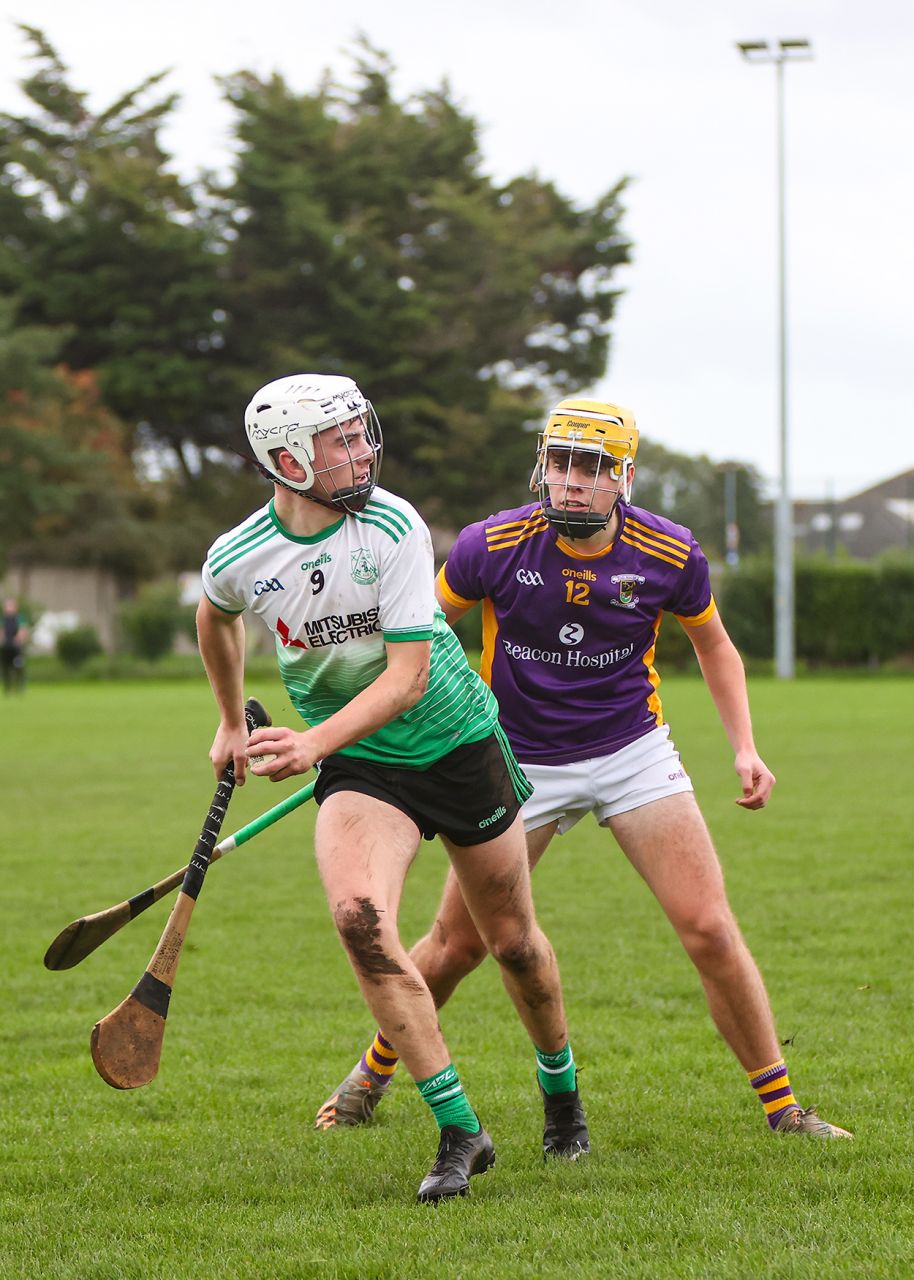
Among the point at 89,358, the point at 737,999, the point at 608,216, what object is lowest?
the point at 737,999

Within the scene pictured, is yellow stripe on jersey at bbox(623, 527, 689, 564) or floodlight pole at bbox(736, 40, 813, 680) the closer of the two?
yellow stripe on jersey at bbox(623, 527, 689, 564)

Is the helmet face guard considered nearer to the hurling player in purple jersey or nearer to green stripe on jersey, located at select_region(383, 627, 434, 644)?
the hurling player in purple jersey

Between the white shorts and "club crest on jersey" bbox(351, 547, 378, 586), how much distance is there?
1.02 meters

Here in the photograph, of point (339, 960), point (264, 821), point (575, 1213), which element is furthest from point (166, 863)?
point (575, 1213)

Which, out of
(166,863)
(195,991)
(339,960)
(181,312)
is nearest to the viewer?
(195,991)

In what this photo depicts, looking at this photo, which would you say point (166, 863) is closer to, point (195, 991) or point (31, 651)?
point (195, 991)

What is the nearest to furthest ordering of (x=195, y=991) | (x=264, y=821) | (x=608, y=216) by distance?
(x=264, y=821) → (x=195, y=991) → (x=608, y=216)

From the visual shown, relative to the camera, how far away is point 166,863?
10.7 m

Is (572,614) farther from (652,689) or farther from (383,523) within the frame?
(383,523)

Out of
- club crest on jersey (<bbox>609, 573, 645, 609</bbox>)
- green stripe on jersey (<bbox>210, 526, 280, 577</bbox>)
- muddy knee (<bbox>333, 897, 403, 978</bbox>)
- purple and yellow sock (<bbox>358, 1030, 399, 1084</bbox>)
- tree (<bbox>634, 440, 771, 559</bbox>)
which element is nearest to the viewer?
muddy knee (<bbox>333, 897, 403, 978</bbox>)

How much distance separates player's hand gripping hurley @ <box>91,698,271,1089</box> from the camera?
14.0ft

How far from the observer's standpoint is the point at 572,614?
16.3ft

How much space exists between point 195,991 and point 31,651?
4310 cm

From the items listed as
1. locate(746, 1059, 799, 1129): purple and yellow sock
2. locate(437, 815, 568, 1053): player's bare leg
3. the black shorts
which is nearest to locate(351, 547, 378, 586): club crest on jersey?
the black shorts
